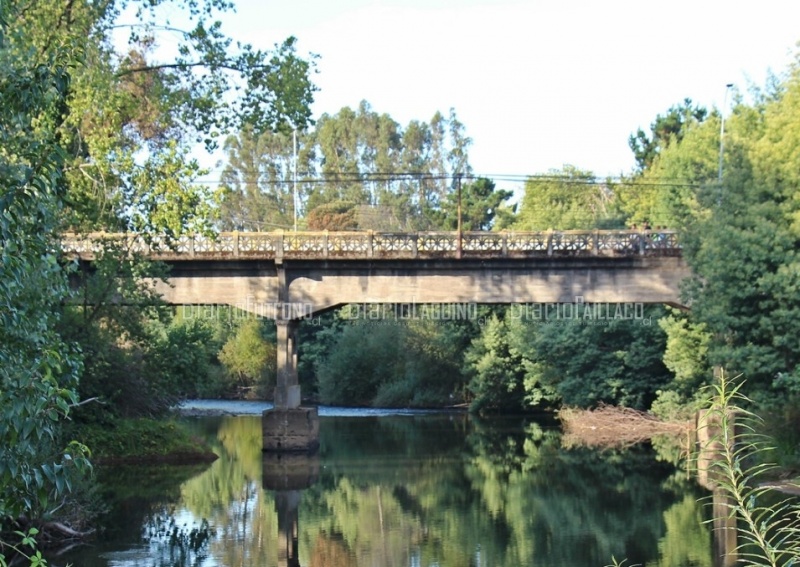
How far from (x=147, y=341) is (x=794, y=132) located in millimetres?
17735

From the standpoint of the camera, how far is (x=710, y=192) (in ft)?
107

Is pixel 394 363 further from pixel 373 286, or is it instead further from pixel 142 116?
pixel 142 116

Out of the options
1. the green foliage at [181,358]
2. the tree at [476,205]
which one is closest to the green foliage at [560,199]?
the tree at [476,205]

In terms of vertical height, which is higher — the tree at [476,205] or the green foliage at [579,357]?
the tree at [476,205]

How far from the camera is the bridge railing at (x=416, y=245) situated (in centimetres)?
3822

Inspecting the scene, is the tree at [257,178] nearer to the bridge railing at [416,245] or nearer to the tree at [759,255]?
the bridge railing at [416,245]

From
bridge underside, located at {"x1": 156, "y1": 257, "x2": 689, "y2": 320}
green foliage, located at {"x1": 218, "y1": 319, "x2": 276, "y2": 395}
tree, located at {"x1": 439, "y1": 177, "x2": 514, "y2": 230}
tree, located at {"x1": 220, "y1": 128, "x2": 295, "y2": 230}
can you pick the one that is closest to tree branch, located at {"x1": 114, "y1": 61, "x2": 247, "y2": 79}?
bridge underside, located at {"x1": 156, "y1": 257, "x2": 689, "y2": 320}

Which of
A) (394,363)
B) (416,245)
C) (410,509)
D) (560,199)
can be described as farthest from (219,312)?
(410,509)

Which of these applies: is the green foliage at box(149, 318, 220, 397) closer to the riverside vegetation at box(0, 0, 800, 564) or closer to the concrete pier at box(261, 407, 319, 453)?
the riverside vegetation at box(0, 0, 800, 564)

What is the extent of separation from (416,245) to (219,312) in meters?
33.6

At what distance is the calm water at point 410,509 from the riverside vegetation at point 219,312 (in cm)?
259

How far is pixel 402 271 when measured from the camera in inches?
1545

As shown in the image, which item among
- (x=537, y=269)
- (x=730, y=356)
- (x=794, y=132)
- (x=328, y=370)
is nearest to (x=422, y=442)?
(x=537, y=269)

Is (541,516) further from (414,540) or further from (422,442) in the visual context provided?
(422,442)
